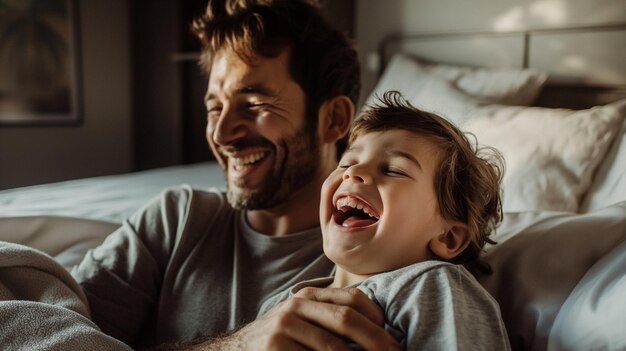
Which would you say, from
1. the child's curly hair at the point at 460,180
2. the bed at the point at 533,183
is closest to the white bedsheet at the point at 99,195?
the bed at the point at 533,183

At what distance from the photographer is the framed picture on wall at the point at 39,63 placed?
3.92m

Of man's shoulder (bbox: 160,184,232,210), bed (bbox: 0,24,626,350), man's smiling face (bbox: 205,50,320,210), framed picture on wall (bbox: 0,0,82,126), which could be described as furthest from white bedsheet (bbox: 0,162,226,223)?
framed picture on wall (bbox: 0,0,82,126)

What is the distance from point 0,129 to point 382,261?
12.5 feet

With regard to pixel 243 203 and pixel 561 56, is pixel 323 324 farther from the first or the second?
pixel 561 56

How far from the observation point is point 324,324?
2.40 feet

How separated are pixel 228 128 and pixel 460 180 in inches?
21.3

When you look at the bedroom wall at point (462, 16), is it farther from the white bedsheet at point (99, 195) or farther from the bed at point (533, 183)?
the white bedsheet at point (99, 195)

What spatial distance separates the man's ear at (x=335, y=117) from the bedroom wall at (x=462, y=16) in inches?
53.8

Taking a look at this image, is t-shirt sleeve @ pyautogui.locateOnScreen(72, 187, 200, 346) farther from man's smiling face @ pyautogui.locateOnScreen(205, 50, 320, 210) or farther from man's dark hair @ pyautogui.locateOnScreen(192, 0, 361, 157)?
man's dark hair @ pyautogui.locateOnScreen(192, 0, 361, 157)

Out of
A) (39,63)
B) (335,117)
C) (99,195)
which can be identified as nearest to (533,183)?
(335,117)

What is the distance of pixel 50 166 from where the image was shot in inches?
168

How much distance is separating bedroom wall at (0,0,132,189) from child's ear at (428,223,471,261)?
3829 millimetres

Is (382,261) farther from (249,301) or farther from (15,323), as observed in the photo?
(15,323)

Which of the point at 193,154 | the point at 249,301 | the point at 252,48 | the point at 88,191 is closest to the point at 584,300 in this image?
the point at 249,301
